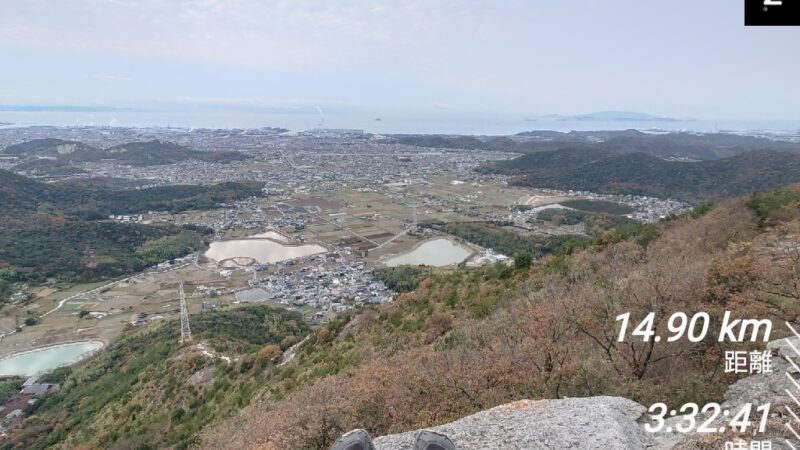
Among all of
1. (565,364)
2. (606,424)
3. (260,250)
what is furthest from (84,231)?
(606,424)

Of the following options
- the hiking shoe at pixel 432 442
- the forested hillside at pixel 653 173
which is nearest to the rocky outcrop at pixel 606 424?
the hiking shoe at pixel 432 442

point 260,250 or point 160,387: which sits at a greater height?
point 160,387

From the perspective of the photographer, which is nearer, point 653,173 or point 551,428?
point 551,428

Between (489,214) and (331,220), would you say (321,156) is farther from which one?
(489,214)

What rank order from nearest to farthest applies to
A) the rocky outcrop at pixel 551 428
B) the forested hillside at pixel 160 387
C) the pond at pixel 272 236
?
1. the rocky outcrop at pixel 551 428
2. the forested hillside at pixel 160 387
3. the pond at pixel 272 236

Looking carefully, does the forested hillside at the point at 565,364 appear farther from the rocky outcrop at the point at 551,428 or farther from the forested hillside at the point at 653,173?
the forested hillside at the point at 653,173

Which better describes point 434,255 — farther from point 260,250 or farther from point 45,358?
point 45,358

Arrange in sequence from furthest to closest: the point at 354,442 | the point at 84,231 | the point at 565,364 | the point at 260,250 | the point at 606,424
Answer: the point at 84,231 → the point at 260,250 → the point at 565,364 → the point at 606,424 → the point at 354,442

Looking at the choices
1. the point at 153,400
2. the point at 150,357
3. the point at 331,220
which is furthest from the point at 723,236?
the point at 331,220
